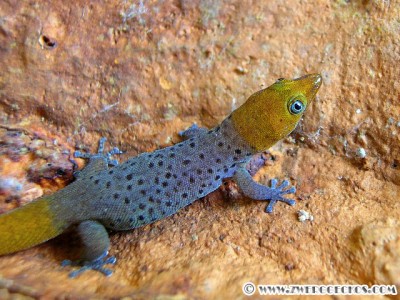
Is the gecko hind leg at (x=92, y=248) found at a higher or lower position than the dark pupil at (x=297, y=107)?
lower

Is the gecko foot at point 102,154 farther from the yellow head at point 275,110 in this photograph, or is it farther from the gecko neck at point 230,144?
the yellow head at point 275,110

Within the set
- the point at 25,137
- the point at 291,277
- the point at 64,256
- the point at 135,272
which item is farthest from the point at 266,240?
the point at 25,137

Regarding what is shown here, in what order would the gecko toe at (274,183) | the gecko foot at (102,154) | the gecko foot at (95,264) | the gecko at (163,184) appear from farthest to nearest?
1. the gecko foot at (102,154)
2. the gecko toe at (274,183)
3. the gecko at (163,184)
4. the gecko foot at (95,264)

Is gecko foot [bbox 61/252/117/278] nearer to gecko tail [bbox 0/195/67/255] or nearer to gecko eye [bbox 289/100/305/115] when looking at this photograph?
gecko tail [bbox 0/195/67/255]

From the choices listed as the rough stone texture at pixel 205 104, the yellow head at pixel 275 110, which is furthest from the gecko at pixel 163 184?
the rough stone texture at pixel 205 104

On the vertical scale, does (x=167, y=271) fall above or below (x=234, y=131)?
below

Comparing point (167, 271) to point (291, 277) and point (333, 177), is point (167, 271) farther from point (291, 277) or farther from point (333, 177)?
point (333, 177)

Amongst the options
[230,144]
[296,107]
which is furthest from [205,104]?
[296,107]
